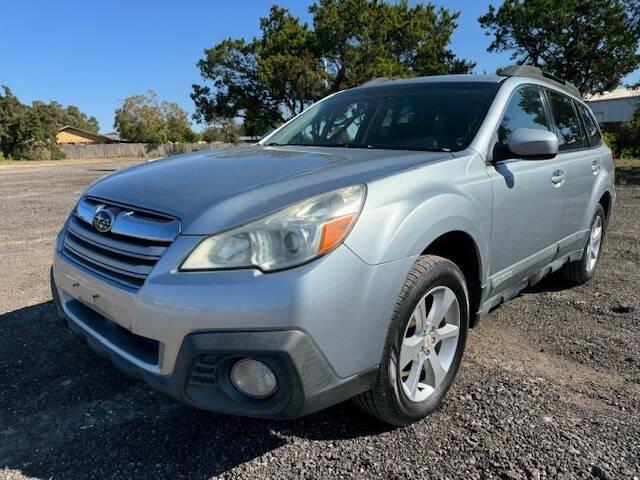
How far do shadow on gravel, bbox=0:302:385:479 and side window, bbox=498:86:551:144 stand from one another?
6.07ft

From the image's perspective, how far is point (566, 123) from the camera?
4055 millimetres

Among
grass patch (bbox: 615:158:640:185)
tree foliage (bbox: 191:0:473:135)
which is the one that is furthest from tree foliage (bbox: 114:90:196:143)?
grass patch (bbox: 615:158:640:185)

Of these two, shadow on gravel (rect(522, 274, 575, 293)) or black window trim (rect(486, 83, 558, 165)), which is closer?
black window trim (rect(486, 83, 558, 165))

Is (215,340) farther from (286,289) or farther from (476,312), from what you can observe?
(476,312)

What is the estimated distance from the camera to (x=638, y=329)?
3697 mm

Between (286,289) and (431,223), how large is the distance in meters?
0.80

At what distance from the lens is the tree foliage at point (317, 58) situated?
31078 millimetres

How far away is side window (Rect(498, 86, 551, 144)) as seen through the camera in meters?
3.14

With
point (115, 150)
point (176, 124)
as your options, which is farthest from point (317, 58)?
point (176, 124)

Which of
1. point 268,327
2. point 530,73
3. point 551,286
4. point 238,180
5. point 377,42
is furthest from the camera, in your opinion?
point 377,42

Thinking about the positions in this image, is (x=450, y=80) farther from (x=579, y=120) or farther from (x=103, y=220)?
(x=103, y=220)

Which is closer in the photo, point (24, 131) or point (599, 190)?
point (599, 190)

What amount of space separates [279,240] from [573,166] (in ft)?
9.04

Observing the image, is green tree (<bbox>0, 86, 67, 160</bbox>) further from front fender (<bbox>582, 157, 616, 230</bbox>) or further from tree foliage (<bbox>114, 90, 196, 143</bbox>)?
front fender (<bbox>582, 157, 616, 230</bbox>)
